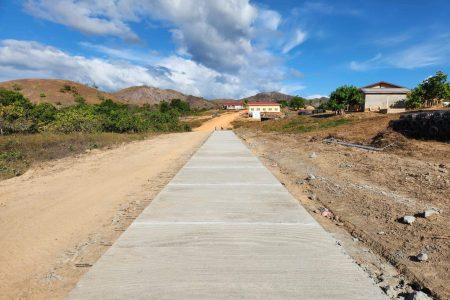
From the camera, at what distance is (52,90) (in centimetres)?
9362

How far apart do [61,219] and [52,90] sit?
99.7 metres

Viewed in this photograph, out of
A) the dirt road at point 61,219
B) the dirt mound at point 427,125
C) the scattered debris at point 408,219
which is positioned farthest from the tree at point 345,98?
the scattered debris at point 408,219

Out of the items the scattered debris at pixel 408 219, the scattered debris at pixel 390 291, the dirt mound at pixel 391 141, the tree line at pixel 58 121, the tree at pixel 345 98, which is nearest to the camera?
the scattered debris at pixel 390 291

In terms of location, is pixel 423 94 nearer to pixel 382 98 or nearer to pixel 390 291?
pixel 382 98

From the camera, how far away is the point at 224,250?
3818mm

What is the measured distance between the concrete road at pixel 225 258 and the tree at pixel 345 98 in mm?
41827

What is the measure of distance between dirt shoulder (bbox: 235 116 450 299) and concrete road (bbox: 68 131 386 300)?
20.8 inches

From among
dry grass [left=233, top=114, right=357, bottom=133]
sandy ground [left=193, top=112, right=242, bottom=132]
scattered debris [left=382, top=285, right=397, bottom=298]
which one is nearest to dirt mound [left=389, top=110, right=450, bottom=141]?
dry grass [left=233, top=114, right=357, bottom=133]

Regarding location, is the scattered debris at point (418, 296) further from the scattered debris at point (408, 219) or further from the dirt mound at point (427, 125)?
the dirt mound at point (427, 125)

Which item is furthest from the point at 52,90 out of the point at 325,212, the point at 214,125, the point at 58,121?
the point at 325,212

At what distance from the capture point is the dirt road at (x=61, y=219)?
368 cm

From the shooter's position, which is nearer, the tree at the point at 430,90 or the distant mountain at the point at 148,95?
the tree at the point at 430,90

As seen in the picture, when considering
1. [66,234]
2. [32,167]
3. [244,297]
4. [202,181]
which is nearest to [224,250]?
→ [244,297]

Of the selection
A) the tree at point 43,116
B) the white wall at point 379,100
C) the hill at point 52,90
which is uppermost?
the hill at point 52,90
